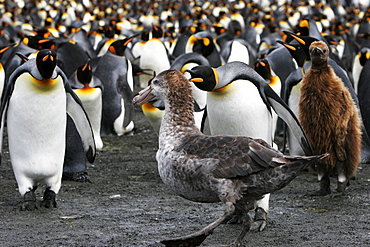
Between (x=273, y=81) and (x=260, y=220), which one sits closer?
(x=260, y=220)

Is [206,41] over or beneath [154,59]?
over

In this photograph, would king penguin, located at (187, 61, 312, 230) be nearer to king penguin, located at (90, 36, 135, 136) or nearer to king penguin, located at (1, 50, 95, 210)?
king penguin, located at (1, 50, 95, 210)

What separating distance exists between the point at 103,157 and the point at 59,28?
49.2 ft

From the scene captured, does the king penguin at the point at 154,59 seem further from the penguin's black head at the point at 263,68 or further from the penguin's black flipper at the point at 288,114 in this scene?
the penguin's black flipper at the point at 288,114

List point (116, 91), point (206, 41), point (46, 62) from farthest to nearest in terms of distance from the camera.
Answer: point (206, 41)
point (116, 91)
point (46, 62)

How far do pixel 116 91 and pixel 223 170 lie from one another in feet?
20.3

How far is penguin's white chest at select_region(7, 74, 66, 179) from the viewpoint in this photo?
17.4 ft

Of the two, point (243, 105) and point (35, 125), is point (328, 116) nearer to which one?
point (243, 105)

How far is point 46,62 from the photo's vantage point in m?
5.11

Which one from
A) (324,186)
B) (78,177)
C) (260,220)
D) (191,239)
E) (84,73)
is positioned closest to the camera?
(191,239)

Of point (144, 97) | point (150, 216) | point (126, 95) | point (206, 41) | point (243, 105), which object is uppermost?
point (144, 97)

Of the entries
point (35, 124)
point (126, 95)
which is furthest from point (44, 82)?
point (126, 95)

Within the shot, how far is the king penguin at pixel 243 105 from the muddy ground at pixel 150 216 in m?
0.61

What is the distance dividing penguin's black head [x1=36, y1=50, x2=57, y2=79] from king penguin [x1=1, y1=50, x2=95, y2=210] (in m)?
0.03
